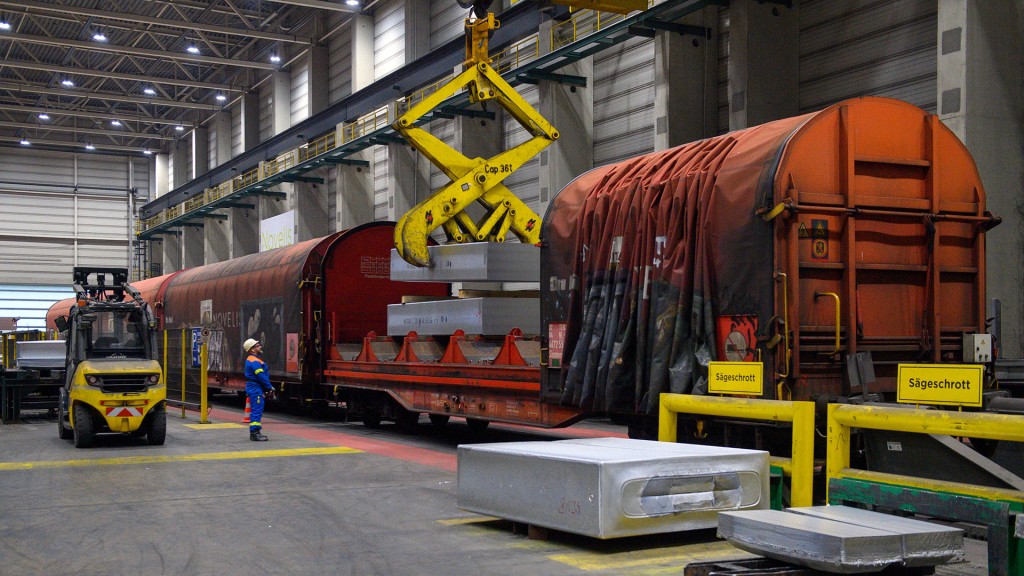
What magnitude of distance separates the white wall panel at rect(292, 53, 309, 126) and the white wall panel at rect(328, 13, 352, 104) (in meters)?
1.37

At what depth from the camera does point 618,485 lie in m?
6.16

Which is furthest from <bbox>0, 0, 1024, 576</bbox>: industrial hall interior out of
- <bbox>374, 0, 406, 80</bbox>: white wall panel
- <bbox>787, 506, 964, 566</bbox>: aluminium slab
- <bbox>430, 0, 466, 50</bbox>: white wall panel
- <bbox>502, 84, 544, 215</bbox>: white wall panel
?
<bbox>374, 0, 406, 80</bbox>: white wall panel

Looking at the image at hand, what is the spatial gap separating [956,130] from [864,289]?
6.56 meters

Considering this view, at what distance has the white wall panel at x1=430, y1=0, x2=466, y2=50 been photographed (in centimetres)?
2917

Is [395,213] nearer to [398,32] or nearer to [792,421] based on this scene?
[398,32]

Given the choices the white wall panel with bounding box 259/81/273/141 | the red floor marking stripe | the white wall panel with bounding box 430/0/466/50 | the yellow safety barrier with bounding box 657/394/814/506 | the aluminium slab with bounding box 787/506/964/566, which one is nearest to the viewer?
the aluminium slab with bounding box 787/506/964/566

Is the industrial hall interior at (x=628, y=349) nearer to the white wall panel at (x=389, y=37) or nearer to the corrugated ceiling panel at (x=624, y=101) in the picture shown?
the corrugated ceiling panel at (x=624, y=101)

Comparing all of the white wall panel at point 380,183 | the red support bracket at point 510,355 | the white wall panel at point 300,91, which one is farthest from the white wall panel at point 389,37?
the red support bracket at point 510,355

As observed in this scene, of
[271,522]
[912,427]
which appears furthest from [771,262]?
[271,522]

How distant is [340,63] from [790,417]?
33266 mm

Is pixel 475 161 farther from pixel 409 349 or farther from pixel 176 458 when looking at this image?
pixel 176 458

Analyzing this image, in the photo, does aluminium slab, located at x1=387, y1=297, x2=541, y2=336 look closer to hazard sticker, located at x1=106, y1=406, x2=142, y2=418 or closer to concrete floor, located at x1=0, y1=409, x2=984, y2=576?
concrete floor, located at x1=0, y1=409, x2=984, y2=576

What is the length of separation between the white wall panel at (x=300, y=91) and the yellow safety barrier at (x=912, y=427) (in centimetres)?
3510

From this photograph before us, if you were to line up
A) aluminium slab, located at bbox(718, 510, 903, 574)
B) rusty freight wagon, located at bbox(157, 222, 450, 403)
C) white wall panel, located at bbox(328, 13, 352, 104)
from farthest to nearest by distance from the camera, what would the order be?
white wall panel, located at bbox(328, 13, 352, 104)
rusty freight wagon, located at bbox(157, 222, 450, 403)
aluminium slab, located at bbox(718, 510, 903, 574)
